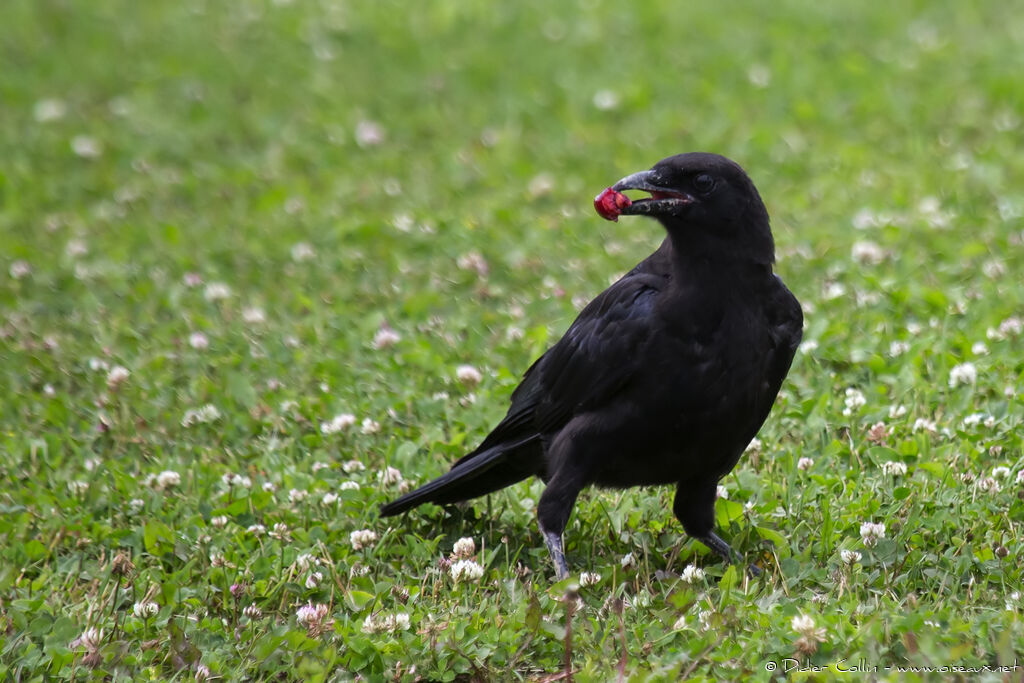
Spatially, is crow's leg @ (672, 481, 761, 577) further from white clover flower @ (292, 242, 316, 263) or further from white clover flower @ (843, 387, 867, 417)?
white clover flower @ (292, 242, 316, 263)

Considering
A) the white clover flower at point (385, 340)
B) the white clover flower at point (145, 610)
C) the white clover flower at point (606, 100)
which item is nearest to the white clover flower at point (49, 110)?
the white clover flower at point (606, 100)

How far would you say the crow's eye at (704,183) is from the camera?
438 centimetres

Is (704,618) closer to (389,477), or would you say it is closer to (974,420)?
(389,477)

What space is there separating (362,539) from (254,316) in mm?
2468

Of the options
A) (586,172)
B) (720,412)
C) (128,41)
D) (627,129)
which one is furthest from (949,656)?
(128,41)

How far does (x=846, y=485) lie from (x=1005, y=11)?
23.9 ft

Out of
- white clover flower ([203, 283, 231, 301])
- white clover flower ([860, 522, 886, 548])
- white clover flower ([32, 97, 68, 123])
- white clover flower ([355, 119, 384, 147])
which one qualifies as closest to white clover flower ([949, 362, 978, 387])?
white clover flower ([860, 522, 886, 548])

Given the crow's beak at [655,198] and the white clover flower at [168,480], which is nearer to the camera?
the crow's beak at [655,198]

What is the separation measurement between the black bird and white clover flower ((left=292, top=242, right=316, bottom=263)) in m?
Answer: 3.40

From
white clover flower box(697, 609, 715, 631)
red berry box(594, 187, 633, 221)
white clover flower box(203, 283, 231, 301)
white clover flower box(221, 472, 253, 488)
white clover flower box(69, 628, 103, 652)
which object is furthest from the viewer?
white clover flower box(203, 283, 231, 301)

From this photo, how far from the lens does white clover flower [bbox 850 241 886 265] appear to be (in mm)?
7023

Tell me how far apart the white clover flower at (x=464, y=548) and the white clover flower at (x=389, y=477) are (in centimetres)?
56

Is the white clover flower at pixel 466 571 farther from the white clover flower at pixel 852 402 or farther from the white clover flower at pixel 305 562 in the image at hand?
the white clover flower at pixel 852 402

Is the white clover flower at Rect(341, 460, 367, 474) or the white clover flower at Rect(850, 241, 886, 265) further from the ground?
the white clover flower at Rect(850, 241, 886, 265)
